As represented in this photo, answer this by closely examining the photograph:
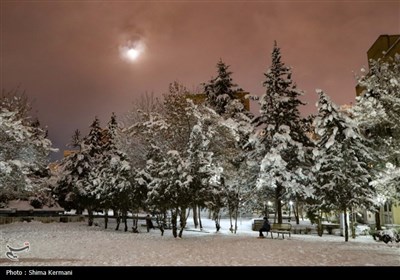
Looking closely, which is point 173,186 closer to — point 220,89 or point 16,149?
point 16,149

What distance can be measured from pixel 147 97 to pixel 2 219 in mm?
17391

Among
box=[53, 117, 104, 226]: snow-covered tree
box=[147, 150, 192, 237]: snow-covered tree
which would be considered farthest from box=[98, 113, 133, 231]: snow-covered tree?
box=[53, 117, 104, 226]: snow-covered tree

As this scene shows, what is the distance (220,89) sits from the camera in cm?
4000

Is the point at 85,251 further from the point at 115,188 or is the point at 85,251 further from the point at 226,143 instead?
the point at 226,143

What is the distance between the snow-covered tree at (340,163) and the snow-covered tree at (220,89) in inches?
617

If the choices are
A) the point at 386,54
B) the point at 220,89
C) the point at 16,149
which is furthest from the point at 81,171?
the point at 386,54

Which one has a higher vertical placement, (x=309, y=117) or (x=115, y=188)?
(x=309, y=117)

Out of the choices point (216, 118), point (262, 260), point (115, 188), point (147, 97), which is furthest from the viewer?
point (147, 97)

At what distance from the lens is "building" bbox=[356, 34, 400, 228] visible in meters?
34.6

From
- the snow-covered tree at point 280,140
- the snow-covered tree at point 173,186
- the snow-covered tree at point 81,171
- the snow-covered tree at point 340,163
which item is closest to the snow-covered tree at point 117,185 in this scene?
the snow-covered tree at point 173,186

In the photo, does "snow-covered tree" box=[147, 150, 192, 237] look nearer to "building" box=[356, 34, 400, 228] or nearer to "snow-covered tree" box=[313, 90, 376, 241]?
"snow-covered tree" box=[313, 90, 376, 241]

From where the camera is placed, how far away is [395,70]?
2297 centimetres
